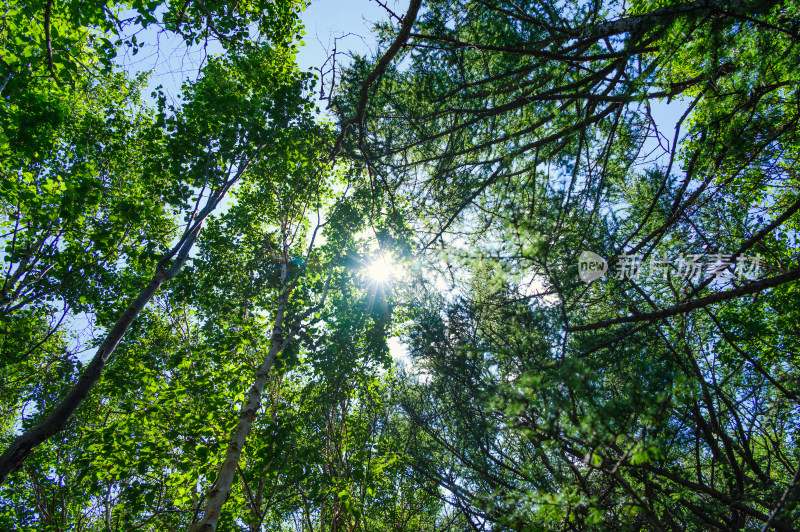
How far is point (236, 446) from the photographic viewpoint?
441 centimetres

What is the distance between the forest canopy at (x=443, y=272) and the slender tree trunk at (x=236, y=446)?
0.03 m

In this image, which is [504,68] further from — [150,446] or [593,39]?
[150,446]

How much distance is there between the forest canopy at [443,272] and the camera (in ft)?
8.74

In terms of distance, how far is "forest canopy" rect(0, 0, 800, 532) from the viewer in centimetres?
266

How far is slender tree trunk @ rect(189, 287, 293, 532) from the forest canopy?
0.03 metres

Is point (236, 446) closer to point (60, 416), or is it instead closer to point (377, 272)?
point (60, 416)

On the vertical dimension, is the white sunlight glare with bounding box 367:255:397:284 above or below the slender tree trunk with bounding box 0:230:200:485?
above

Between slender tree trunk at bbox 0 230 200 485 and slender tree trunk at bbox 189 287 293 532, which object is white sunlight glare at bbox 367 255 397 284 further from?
slender tree trunk at bbox 0 230 200 485

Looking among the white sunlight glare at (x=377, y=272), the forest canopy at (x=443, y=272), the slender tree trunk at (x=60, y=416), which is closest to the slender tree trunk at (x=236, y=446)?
the forest canopy at (x=443, y=272)

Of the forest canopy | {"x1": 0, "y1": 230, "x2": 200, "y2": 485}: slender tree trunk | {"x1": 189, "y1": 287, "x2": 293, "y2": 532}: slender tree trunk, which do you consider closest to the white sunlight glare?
the forest canopy

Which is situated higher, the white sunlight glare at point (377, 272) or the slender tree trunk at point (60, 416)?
the white sunlight glare at point (377, 272)

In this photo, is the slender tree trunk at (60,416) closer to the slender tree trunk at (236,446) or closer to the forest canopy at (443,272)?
the forest canopy at (443,272)

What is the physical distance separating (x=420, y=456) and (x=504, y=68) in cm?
515

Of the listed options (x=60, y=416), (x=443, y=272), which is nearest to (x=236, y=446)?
(x=60, y=416)
